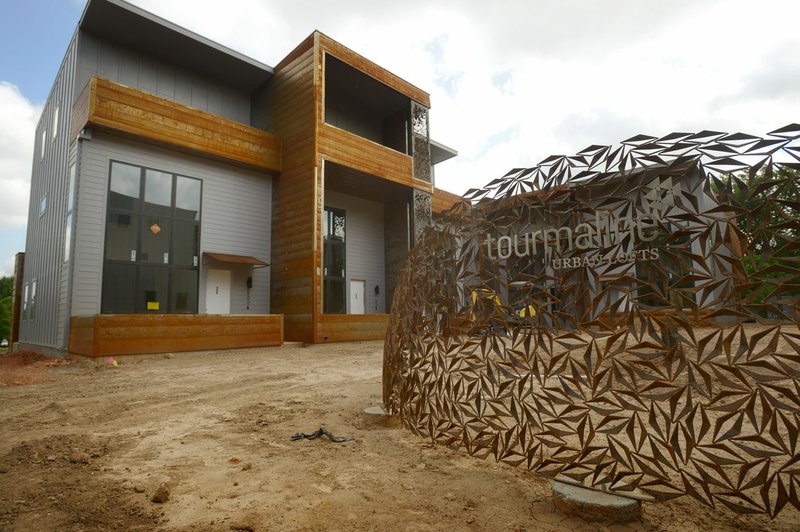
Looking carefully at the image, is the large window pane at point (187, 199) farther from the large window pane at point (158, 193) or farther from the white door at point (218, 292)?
the white door at point (218, 292)

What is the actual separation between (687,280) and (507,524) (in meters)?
1.72

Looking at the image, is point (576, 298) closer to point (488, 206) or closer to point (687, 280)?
point (687, 280)

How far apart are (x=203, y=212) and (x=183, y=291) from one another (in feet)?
8.65

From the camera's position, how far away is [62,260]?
12477 millimetres

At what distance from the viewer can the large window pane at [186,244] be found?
13656 mm

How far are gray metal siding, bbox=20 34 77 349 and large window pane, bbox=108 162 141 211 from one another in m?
1.58

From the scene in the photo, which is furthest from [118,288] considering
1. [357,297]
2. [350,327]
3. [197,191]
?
[357,297]

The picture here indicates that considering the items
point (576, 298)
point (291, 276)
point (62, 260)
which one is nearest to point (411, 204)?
point (291, 276)

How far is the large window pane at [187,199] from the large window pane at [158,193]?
9.9 inches

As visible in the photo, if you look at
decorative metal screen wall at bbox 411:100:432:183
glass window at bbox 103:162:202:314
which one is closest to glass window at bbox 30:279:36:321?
glass window at bbox 103:162:202:314

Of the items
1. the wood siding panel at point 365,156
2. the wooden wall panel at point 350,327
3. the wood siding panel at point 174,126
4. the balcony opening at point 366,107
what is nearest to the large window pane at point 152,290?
the wood siding panel at point 174,126

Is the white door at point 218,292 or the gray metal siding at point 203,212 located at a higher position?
the gray metal siding at point 203,212

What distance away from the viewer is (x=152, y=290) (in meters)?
13.0

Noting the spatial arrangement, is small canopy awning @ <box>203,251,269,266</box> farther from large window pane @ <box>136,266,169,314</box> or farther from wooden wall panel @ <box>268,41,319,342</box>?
large window pane @ <box>136,266,169,314</box>
